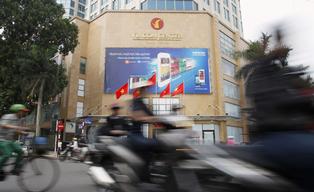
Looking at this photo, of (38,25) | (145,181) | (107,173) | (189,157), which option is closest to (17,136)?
(107,173)

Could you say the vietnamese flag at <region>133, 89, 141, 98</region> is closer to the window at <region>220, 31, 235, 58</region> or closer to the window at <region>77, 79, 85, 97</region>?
the window at <region>77, 79, 85, 97</region>

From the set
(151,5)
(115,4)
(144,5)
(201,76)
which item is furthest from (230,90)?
(115,4)

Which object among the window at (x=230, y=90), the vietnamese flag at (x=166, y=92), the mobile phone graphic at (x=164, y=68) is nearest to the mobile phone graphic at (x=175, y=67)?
the mobile phone graphic at (x=164, y=68)

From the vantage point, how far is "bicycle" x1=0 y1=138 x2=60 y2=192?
205 inches

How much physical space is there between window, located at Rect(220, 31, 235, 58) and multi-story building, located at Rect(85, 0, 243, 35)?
208 inches

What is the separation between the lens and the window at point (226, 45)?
36.7m

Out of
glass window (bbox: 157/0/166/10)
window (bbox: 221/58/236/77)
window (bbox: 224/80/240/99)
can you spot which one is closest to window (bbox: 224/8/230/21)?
window (bbox: 221/58/236/77)

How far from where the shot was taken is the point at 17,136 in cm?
586

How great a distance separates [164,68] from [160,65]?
533 mm

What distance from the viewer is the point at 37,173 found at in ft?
17.3

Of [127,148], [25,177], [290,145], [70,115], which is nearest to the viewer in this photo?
[290,145]

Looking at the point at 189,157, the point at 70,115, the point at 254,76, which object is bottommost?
the point at 189,157

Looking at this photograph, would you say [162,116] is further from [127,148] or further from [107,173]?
[107,173]

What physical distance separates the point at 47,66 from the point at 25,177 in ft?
79.3
